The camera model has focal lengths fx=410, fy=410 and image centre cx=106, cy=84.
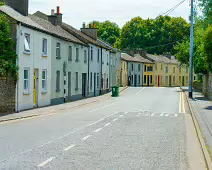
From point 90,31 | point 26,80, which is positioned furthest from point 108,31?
point 26,80

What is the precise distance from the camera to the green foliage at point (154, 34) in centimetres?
10475

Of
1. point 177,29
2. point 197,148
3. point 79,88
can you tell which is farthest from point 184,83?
point 197,148

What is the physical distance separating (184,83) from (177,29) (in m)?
16.8

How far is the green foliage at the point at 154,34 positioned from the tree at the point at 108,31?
9.17m

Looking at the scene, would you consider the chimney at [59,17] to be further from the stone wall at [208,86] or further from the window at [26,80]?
the window at [26,80]

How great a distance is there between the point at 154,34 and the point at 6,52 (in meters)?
85.1

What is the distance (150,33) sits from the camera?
107 metres

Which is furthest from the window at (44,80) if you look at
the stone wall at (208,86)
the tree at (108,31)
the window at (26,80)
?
the tree at (108,31)

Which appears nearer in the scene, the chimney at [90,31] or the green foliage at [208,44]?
the green foliage at [208,44]

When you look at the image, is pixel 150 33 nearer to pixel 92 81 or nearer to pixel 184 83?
pixel 184 83

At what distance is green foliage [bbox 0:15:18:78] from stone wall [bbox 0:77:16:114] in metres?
0.49

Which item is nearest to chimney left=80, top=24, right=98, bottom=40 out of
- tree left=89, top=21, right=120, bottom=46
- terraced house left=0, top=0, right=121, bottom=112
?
terraced house left=0, top=0, right=121, bottom=112

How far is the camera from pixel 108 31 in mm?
119500

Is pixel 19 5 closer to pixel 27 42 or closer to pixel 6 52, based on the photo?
pixel 27 42
